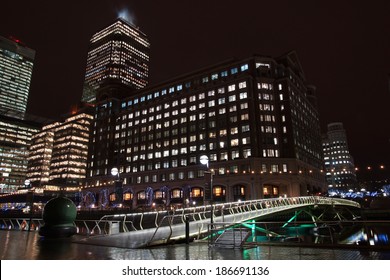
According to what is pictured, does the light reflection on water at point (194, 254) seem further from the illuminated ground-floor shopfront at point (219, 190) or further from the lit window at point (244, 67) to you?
the lit window at point (244, 67)

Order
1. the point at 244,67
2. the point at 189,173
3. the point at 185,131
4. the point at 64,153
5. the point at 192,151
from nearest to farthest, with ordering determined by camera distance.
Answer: the point at 189,173
the point at 244,67
the point at 192,151
the point at 185,131
the point at 64,153

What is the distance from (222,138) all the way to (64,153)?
11348cm

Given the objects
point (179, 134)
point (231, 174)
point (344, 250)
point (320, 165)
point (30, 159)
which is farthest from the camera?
point (30, 159)

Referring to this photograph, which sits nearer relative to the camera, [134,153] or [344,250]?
[344,250]

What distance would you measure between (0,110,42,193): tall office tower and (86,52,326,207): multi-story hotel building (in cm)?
10080

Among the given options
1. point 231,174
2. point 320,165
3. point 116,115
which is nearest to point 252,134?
point 231,174

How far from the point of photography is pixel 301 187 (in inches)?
3204

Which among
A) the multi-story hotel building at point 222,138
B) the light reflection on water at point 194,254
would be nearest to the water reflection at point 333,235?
the light reflection on water at point 194,254

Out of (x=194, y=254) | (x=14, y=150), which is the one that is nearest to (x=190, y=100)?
(x=194, y=254)

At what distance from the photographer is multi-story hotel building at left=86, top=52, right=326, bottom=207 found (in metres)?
80.6

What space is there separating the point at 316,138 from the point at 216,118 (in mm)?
44106

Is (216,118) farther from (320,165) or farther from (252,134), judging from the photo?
(320,165)

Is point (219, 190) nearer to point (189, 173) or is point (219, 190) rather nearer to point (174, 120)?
point (189, 173)

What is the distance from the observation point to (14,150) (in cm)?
19038
